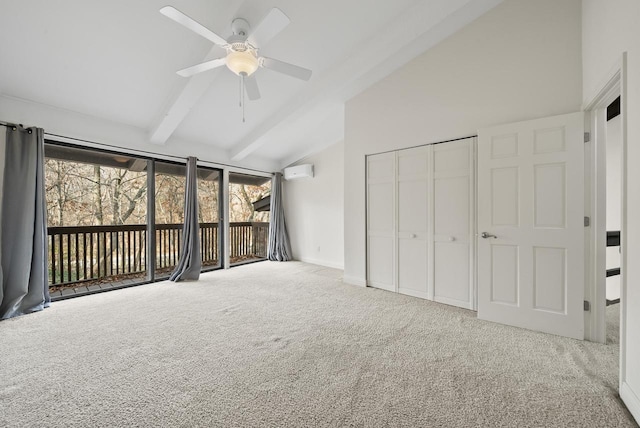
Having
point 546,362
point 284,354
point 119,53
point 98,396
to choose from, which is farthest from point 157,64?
point 546,362

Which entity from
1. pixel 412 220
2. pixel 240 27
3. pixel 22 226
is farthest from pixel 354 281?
pixel 22 226

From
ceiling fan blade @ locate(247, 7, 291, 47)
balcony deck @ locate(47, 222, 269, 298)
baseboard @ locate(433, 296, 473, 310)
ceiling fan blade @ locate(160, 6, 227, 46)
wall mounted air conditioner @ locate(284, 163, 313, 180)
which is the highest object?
ceiling fan blade @ locate(247, 7, 291, 47)

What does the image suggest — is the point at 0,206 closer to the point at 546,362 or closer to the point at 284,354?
the point at 284,354

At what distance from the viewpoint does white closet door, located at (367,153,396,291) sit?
3506mm

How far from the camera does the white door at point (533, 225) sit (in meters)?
2.22

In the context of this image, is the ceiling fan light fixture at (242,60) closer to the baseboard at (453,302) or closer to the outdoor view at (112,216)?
the outdoor view at (112,216)

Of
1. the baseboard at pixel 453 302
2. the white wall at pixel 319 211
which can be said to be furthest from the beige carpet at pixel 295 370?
the white wall at pixel 319 211

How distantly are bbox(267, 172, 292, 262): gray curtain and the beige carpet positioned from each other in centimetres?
291

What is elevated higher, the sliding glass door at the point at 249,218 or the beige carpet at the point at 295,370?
the sliding glass door at the point at 249,218

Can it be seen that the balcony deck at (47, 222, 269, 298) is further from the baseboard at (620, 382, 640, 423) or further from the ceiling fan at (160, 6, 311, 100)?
the baseboard at (620, 382, 640, 423)

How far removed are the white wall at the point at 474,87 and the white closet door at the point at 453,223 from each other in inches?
9.7

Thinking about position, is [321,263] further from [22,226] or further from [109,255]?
[22,226]

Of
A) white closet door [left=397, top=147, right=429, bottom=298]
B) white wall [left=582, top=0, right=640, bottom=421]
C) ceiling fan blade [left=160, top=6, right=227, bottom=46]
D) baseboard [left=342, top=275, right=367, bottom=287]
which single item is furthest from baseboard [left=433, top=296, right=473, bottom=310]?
ceiling fan blade [left=160, top=6, right=227, bottom=46]

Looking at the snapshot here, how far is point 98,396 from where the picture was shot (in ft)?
4.93
